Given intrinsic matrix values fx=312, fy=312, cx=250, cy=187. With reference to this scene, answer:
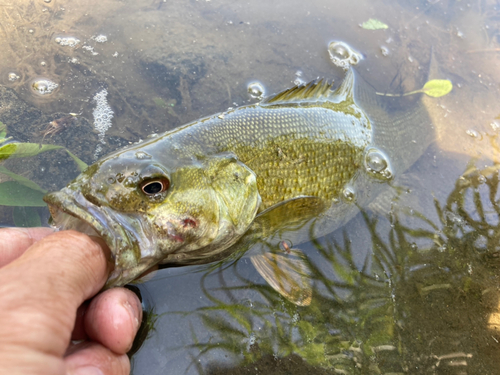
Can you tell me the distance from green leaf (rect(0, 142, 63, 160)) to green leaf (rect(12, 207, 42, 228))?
16.3 inches

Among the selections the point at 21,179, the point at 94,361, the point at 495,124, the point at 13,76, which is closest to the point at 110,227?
the point at 94,361

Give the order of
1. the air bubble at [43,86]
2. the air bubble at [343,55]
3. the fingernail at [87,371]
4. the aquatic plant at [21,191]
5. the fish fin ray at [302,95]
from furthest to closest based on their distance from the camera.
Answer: the air bubble at [343,55] → the air bubble at [43,86] → the fish fin ray at [302,95] → the aquatic plant at [21,191] → the fingernail at [87,371]

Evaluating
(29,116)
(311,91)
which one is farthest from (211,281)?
(29,116)

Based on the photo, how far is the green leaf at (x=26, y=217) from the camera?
233 cm

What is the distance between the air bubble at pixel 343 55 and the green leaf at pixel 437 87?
932 mm

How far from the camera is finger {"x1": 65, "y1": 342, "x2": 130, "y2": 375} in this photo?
1343 millimetres

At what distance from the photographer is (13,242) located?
1692 mm

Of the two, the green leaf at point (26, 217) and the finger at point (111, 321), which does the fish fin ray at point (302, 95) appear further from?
the green leaf at point (26, 217)

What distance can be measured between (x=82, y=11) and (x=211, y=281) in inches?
143

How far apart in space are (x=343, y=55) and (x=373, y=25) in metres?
0.94

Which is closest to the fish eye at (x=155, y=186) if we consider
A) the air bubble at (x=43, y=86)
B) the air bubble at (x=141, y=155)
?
the air bubble at (x=141, y=155)

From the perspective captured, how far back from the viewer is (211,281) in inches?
92.6

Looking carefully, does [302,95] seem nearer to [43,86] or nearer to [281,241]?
[281,241]

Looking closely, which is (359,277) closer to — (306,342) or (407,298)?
(407,298)
